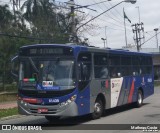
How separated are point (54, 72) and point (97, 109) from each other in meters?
2.80

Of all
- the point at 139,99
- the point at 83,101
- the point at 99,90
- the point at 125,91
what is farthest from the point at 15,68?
the point at 139,99

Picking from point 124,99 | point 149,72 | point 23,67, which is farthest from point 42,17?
point 23,67

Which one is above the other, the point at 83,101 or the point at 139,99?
the point at 83,101

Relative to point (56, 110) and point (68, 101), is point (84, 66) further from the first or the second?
point (56, 110)

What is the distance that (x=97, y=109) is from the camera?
1705 cm

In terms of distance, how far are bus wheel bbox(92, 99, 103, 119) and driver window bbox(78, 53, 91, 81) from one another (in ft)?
4.33

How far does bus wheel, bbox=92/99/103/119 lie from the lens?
16875 mm

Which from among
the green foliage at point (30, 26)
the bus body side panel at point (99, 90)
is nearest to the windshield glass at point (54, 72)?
the bus body side panel at point (99, 90)

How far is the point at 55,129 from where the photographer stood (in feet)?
46.9

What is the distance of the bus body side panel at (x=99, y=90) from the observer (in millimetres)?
16559

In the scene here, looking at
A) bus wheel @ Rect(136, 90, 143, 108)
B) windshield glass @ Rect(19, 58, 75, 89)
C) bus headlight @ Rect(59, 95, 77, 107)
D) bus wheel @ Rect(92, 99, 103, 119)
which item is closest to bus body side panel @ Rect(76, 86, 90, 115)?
bus headlight @ Rect(59, 95, 77, 107)

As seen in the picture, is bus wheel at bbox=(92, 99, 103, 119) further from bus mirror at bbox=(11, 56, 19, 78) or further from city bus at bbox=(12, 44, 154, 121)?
bus mirror at bbox=(11, 56, 19, 78)

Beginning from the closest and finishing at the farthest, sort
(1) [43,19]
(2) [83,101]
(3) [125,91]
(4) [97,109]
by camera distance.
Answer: (2) [83,101] → (4) [97,109] → (3) [125,91] → (1) [43,19]

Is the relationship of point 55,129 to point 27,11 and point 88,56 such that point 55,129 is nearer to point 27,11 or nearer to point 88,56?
point 88,56
